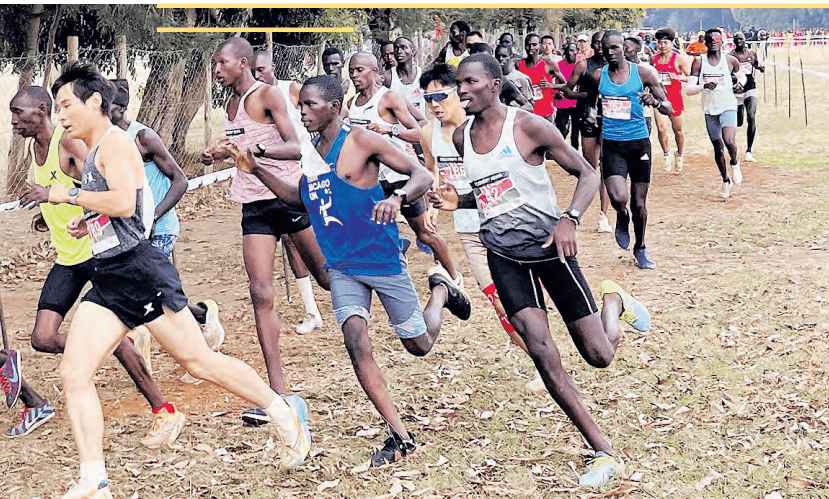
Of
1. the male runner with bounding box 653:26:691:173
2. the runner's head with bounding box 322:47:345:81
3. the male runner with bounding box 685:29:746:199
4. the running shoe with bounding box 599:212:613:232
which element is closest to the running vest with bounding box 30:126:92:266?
the runner's head with bounding box 322:47:345:81

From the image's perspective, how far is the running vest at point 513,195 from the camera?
207 inches

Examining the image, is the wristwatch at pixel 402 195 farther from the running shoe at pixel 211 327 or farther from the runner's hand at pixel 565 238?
the running shoe at pixel 211 327

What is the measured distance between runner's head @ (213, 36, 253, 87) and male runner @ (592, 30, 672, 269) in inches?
162

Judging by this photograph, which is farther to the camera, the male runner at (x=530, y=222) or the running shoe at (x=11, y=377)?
the running shoe at (x=11, y=377)

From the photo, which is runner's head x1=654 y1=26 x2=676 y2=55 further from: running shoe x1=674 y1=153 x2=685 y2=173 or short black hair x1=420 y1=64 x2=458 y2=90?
short black hair x1=420 y1=64 x2=458 y2=90

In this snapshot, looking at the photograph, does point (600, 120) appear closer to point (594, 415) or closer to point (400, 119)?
Answer: point (400, 119)

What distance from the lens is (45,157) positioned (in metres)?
5.99

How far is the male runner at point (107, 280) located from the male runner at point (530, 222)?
141 centimetres

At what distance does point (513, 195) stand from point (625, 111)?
4760 millimetres

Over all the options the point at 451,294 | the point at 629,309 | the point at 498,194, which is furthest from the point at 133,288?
the point at 629,309

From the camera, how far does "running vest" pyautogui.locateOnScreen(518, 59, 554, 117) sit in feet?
50.3

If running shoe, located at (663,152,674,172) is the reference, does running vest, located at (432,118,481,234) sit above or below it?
above

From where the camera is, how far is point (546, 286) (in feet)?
17.6

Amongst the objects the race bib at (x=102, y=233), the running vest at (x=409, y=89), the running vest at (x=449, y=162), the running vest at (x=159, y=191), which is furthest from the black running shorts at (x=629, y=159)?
the race bib at (x=102, y=233)
